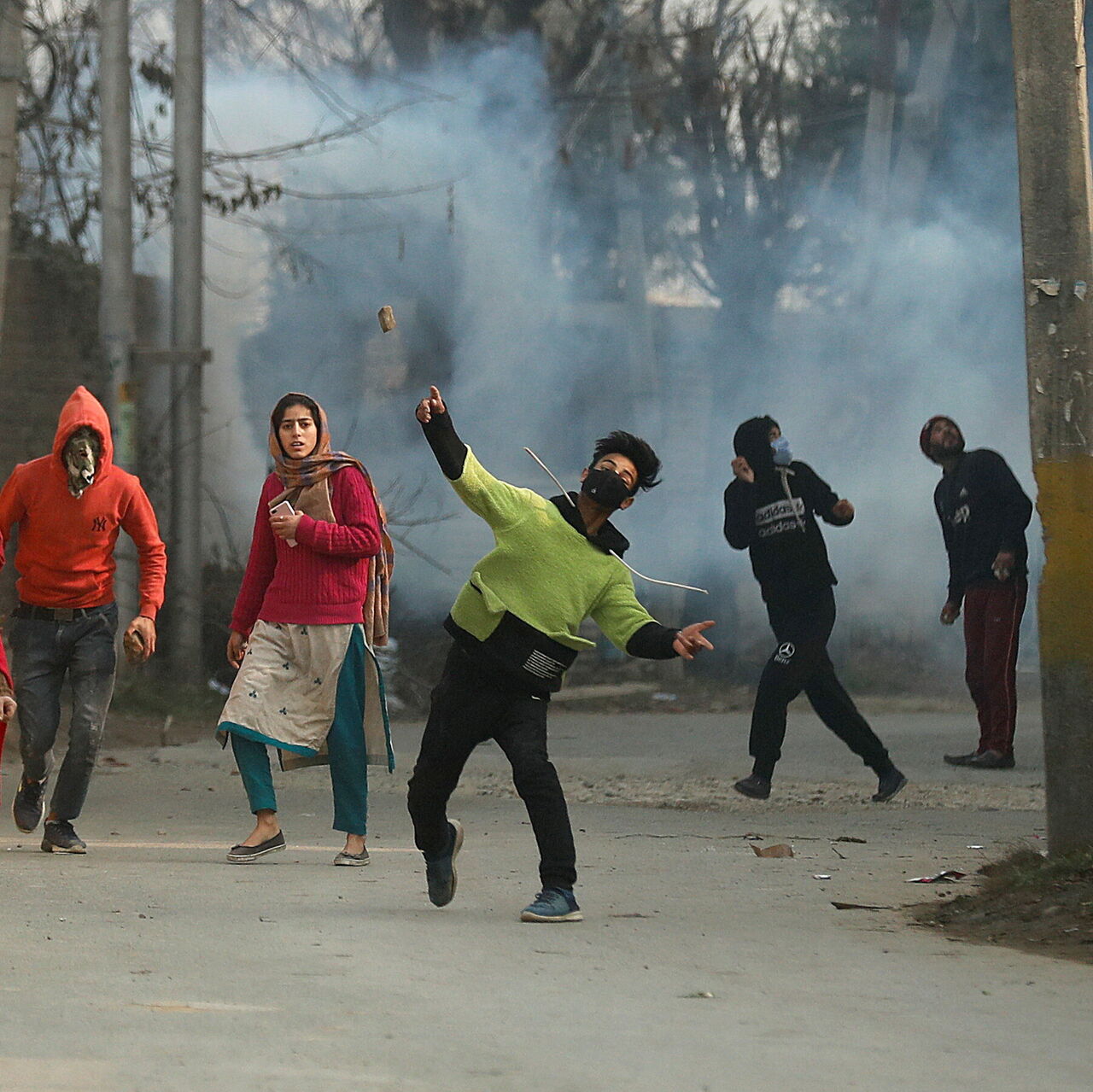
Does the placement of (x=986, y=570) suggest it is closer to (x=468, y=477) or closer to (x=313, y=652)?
(x=313, y=652)

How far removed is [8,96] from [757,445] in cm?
456

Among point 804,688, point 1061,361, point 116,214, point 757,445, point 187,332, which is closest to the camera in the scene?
point 1061,361

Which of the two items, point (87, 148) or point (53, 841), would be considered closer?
point (53, 841)

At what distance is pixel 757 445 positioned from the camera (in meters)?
8.46

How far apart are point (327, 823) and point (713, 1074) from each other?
434 cm

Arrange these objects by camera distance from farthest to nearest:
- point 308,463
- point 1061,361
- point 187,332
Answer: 1. point 187,332
2. point 308,463
3. point 1061,361

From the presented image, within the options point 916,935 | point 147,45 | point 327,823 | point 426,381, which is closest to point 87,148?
point 147,45

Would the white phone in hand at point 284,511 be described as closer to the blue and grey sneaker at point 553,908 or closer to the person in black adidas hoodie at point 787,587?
the blue and grey sneaker at point 553,908

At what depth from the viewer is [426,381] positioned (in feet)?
54.7

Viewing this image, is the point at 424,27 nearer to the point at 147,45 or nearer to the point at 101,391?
the point at 147,45

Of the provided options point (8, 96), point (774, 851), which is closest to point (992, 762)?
point (774, 851)

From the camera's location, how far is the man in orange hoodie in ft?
22.0

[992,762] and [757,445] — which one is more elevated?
[757,445]

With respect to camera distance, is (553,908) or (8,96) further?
(8,96)
